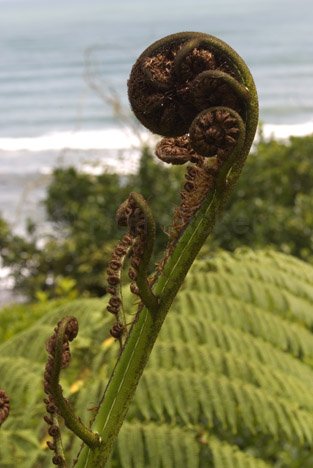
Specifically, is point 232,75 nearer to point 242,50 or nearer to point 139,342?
point 139,342

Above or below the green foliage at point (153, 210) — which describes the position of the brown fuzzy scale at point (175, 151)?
above

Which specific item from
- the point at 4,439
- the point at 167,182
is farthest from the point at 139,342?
the point at 167,182

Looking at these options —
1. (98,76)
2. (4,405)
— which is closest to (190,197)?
(4,405)

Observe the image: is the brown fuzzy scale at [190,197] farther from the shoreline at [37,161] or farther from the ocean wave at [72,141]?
the ocean wave at [72,141]

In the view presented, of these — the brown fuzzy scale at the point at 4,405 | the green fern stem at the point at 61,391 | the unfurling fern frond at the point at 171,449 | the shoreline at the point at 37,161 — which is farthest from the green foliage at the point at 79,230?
the green fern stem at the point at 61,391

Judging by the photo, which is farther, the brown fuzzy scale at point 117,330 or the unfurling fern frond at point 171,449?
the unfurling fern frond at point 171,449
